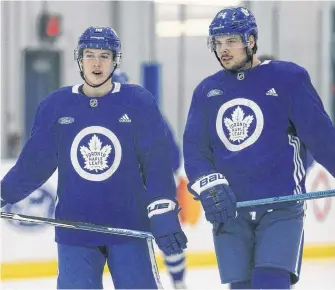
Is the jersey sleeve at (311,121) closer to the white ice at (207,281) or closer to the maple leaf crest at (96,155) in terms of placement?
the maple leaf crest at (96,155)

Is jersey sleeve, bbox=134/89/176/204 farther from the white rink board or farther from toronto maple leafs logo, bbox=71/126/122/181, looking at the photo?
the white rink board

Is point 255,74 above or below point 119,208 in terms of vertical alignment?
above

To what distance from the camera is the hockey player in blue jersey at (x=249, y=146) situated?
262cm

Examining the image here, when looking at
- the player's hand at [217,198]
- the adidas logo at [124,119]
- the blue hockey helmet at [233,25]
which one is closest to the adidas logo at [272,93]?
the blue hockey helmet at [233,25]

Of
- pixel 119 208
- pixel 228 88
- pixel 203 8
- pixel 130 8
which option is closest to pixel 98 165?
pixel 119 208

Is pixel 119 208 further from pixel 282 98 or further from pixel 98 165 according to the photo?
pixel 282 98

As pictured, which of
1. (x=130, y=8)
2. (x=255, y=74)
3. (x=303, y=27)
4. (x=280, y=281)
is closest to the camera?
(x=280, y=281)

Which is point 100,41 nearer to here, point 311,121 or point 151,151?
point 151,151

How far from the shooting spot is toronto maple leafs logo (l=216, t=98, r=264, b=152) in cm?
266

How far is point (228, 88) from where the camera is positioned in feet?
8.87

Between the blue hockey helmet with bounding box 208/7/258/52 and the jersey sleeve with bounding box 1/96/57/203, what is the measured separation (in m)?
0.54

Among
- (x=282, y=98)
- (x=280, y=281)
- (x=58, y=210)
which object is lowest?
(x=280, y=281)

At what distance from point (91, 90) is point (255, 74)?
0.49 meters

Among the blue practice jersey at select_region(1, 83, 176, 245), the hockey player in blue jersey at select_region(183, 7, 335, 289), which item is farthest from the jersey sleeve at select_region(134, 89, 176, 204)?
the hockey player in blue jersey at select_region(183, 7, 335, 289)
